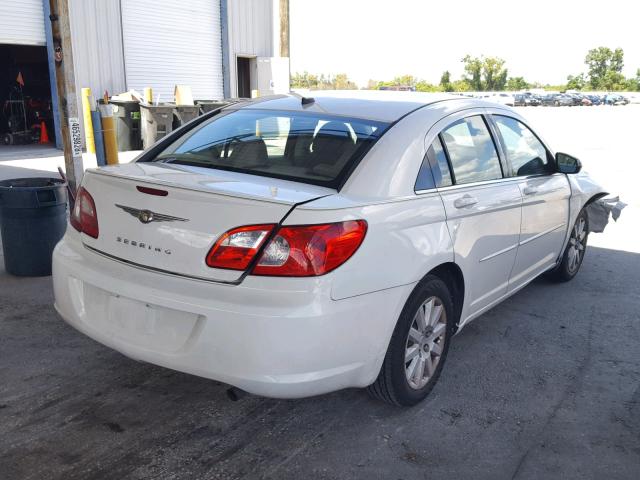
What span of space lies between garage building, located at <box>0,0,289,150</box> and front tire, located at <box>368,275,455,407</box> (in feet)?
50.1

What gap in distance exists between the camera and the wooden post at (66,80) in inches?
227

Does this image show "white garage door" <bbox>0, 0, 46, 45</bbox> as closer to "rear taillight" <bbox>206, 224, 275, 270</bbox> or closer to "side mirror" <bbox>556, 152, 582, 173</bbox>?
"side mirror" <bbox>556, 152, 582, 173</bbox>

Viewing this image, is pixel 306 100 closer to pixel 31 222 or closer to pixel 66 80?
pixel 31 222

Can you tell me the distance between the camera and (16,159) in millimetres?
14719

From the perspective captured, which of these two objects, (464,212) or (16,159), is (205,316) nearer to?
(464,212)

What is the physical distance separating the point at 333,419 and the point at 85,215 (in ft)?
5.51

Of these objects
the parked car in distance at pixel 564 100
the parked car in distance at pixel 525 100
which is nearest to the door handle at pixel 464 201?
the parked car in distance at pixel 525 100

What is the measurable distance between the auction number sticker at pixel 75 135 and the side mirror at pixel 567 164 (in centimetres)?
434

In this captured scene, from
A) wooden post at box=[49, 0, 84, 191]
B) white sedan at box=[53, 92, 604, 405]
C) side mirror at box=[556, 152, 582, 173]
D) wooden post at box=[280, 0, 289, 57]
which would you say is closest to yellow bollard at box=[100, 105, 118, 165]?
wooden post at box=[49, 0, 84, 191]

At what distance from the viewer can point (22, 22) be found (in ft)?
51.2

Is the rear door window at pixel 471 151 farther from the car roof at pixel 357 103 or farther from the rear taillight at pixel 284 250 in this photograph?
the rear taillight at pixel 284 250

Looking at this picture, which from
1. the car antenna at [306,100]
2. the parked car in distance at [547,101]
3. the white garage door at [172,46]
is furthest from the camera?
the parked car in distance at [547,101]

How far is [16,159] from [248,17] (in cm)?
1017

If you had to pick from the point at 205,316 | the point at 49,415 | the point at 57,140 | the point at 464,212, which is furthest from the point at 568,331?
the point at 57,140
